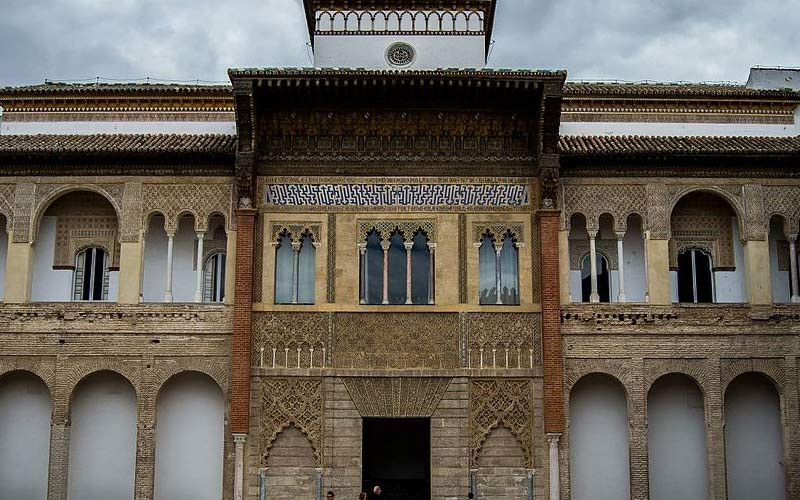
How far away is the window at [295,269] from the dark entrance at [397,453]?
3.52m

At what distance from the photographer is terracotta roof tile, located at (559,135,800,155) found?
1545 centimetres

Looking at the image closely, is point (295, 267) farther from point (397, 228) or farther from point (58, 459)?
point (58, 459)

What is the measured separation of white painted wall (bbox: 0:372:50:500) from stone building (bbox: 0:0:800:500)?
39 mm

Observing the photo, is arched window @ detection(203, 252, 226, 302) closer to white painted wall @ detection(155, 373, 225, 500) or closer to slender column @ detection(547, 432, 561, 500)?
white painted wall @ detection(155, 373, 225, 500)

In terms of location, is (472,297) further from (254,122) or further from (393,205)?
(254,122)

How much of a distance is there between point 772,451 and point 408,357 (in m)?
6.63

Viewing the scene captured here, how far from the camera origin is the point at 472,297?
15.3 metres

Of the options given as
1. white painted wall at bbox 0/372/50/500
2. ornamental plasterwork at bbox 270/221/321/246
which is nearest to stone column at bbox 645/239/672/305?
ornamental plasterwork at bbox 270/221/321/246

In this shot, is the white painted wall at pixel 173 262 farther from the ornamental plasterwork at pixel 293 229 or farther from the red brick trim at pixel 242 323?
the ornamental plasterwork at pixel 293 229

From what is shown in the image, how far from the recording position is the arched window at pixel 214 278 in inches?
630

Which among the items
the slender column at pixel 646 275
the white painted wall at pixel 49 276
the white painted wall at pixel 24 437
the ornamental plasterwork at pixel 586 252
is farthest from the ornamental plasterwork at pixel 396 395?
the white painted wall at pixel 24 437

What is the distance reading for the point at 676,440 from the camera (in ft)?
51.2

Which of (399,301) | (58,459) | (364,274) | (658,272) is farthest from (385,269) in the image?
(58,459)

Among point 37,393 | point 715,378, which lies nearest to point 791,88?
point 715,378
